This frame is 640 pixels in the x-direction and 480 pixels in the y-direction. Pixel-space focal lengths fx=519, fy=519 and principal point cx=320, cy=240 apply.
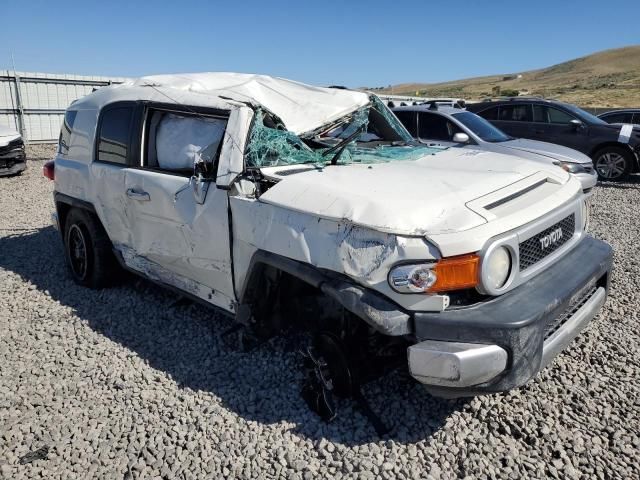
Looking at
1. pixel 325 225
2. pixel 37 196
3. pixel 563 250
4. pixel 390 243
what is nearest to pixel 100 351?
pixel 325 225

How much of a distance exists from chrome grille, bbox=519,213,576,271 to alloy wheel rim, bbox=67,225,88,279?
384 centimetres

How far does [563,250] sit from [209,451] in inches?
90.8

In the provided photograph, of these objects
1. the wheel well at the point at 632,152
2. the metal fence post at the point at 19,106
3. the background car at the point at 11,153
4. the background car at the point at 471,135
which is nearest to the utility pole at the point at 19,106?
the metal fence post at the point at 19,106

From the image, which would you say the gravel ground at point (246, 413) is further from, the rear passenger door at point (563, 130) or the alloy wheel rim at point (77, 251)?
the rear passenger door at point (563, 130)

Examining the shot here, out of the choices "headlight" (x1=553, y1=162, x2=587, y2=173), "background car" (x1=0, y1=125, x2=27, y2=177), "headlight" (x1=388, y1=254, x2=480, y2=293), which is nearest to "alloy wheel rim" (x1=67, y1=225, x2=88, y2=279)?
"headlight" (x1=388, y1=254, x2=480, y2=293)

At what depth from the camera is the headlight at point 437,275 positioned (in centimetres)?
242

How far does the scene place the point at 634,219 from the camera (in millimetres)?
7770

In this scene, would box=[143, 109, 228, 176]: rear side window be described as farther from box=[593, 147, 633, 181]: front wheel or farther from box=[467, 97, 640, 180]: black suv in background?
box=[593, 147, 633, 181]: front wheel

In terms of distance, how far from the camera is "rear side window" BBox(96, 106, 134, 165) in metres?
4.16

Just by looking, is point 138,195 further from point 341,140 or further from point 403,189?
point 403,189

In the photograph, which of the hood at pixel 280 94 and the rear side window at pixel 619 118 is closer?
the hood at pixel 280 94

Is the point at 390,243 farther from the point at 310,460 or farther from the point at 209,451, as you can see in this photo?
the point at 209,451

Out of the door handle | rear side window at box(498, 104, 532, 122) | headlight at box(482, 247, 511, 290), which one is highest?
rear side window at box(498, 104, 532, 122)

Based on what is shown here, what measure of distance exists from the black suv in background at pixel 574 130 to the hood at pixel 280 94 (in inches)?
341
